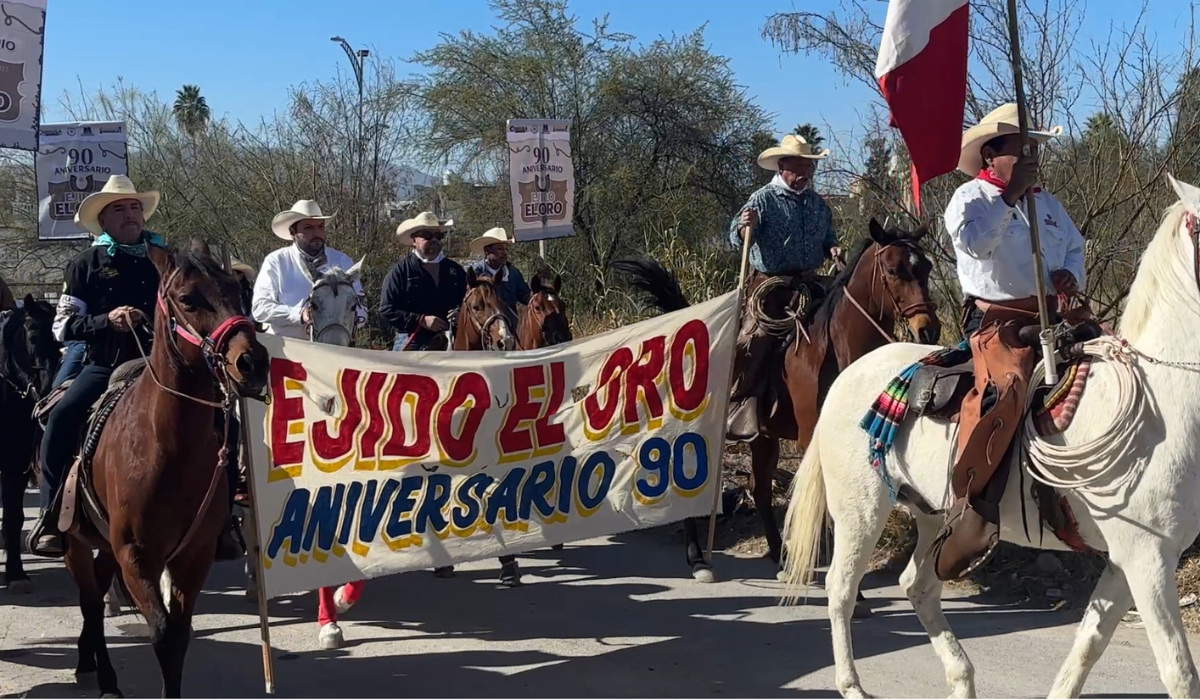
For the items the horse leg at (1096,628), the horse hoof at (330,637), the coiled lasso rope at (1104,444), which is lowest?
the horse hoof at (330,637)

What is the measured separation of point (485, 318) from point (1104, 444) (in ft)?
16.9

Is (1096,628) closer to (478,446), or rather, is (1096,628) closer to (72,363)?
(478,446)

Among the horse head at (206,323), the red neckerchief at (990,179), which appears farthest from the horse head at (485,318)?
the red neckerchief at (990,179)

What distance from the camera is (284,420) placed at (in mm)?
5418

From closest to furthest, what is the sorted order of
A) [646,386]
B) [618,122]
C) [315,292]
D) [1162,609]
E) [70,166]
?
[1162,609] → [646,386] → [315,292] → [70,166] → [618,122]

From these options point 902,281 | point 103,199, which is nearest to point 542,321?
point 902,281

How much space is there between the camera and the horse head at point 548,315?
868 centimetres

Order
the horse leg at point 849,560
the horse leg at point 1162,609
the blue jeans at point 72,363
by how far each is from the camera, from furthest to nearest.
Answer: the blue jeans at point 72,363 → the horse leg at point 849,560 → the horse leg at point 1162,609

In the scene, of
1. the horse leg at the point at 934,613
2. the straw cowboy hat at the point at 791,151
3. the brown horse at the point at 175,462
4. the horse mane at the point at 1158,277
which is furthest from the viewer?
the straw cowboy hat at the point at 791,151

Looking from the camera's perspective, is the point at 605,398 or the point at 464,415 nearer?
the point at 464,415

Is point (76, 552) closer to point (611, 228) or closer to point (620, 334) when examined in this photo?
point (620, 334)

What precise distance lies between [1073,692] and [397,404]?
360cm

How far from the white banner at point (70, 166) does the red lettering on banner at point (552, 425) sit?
682 centimetres

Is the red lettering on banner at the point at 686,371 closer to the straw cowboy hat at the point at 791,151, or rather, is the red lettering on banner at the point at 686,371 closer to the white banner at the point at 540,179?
the straw cowboy hat at the point at 791,151
